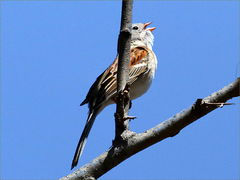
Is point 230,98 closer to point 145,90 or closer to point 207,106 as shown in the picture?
point 207,106

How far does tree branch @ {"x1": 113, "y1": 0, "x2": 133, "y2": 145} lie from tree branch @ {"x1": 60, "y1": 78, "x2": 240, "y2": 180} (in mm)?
105

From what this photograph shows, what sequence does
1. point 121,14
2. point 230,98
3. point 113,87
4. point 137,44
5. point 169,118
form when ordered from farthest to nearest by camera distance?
point 137,44, point 113,87, point 121,14, point 169,118, point 230,98

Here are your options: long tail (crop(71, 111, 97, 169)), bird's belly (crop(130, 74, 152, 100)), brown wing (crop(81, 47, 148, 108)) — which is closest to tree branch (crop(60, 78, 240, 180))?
long tail (crop(71, 111, 97, 169))

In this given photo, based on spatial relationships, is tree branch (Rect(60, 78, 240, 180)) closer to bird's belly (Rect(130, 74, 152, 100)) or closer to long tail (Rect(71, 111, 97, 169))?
long tail (Rect(71, 111, 97, 169))

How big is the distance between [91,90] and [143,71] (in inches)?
27.8

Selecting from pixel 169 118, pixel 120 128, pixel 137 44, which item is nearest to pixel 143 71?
pixel 137 44

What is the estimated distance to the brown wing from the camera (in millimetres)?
4785

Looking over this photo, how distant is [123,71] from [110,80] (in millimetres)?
2122

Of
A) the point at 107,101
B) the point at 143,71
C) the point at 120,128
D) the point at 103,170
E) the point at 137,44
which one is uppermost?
the point at 137,44

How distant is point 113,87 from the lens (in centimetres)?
480

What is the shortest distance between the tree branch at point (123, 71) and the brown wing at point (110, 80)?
6.06 feet

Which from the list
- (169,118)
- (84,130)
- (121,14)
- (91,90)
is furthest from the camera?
(91,90)

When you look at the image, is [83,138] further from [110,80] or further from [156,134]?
[156,134]

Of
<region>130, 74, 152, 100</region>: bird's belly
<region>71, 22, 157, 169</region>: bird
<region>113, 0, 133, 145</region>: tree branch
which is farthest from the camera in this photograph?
<region>130, 74, 152, 100</region>: bird's belly
